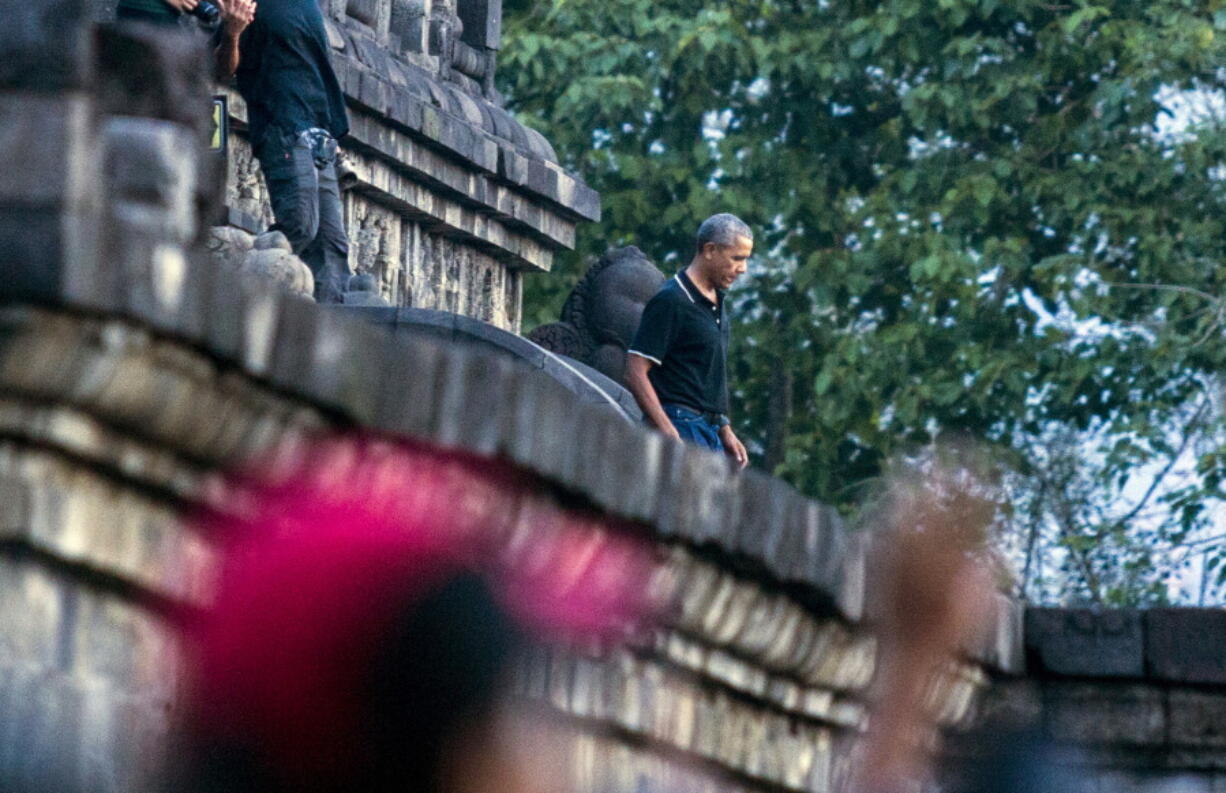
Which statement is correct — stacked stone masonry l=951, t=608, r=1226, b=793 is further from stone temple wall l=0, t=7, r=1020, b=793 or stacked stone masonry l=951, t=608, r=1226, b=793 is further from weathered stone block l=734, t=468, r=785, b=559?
stone temple wall l=0, t=7, r=1020, b=793

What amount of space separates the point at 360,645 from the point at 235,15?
5.38m

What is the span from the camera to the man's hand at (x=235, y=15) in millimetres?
7602

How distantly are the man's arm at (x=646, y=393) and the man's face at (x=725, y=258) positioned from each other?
335mm

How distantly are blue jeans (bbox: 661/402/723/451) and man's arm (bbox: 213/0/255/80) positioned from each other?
1.62 meters

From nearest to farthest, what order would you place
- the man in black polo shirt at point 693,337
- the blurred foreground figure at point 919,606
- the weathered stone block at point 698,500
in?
1. the weathered stone block at point 698,500
2. the blurred foreground figure at point 919,606
3. the man in black polo shirt at point 693,337

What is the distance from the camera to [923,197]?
17.9 metres

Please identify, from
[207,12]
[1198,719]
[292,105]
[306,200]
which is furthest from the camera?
[306,200]

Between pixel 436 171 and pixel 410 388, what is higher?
pixel 436 171

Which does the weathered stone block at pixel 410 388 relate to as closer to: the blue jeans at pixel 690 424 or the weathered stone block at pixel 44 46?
the weathered stone block at pixel 44 46

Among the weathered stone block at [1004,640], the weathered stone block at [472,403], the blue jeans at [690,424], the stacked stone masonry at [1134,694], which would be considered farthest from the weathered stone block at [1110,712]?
the blue jeans at [690,424]

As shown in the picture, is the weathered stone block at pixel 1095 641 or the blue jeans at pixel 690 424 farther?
the blue jeans at pixel 690 424

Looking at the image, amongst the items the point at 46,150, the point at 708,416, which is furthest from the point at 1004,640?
the point at 708,416

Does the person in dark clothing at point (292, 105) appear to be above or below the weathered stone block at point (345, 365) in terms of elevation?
above

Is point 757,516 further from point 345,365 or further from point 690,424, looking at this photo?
point 690,424
